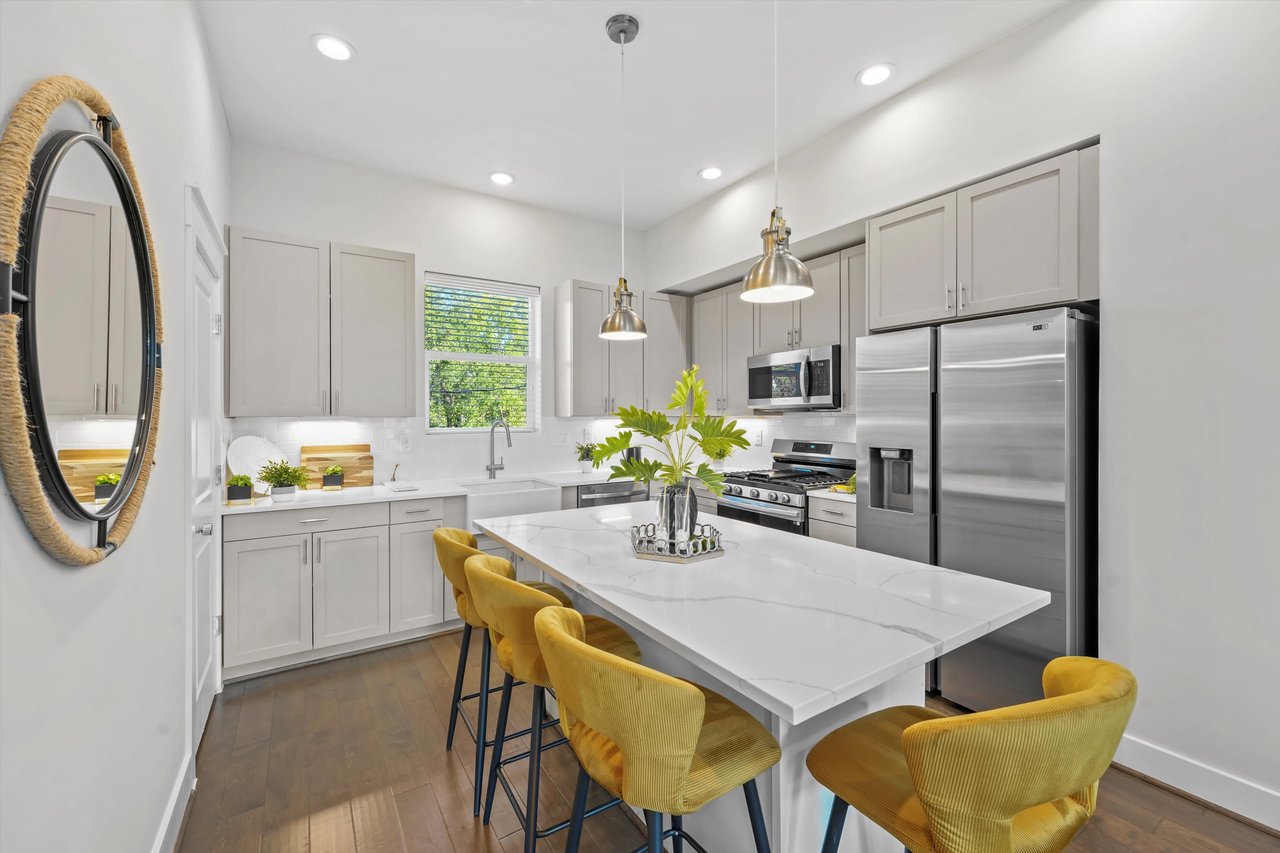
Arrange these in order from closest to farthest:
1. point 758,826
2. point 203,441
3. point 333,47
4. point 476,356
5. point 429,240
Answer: point 758,826, point 203,441, point 333,47, point 429,240, point 476,356

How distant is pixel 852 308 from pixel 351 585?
3423 millimetres

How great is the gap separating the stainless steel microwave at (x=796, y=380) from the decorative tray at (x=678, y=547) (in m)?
1.92

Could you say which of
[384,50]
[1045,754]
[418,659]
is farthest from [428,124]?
[1045,754]

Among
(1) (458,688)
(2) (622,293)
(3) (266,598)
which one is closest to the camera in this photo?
(1) (458,688)

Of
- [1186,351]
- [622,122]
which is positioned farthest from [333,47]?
[1186,351]

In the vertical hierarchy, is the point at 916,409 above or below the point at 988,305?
below

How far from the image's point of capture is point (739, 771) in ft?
3.92

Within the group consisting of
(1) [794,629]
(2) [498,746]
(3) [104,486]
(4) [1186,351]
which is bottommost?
(2) [498,746]

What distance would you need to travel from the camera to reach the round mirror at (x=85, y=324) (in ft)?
2.90

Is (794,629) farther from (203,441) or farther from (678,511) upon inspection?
(203,441)

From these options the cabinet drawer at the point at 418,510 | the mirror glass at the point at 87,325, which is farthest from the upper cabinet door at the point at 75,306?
the cabinet drawer at the point at 418,510

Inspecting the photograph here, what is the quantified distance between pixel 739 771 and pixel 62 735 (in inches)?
49.4

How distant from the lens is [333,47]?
2637mm

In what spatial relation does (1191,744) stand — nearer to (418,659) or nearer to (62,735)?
(62,735)
